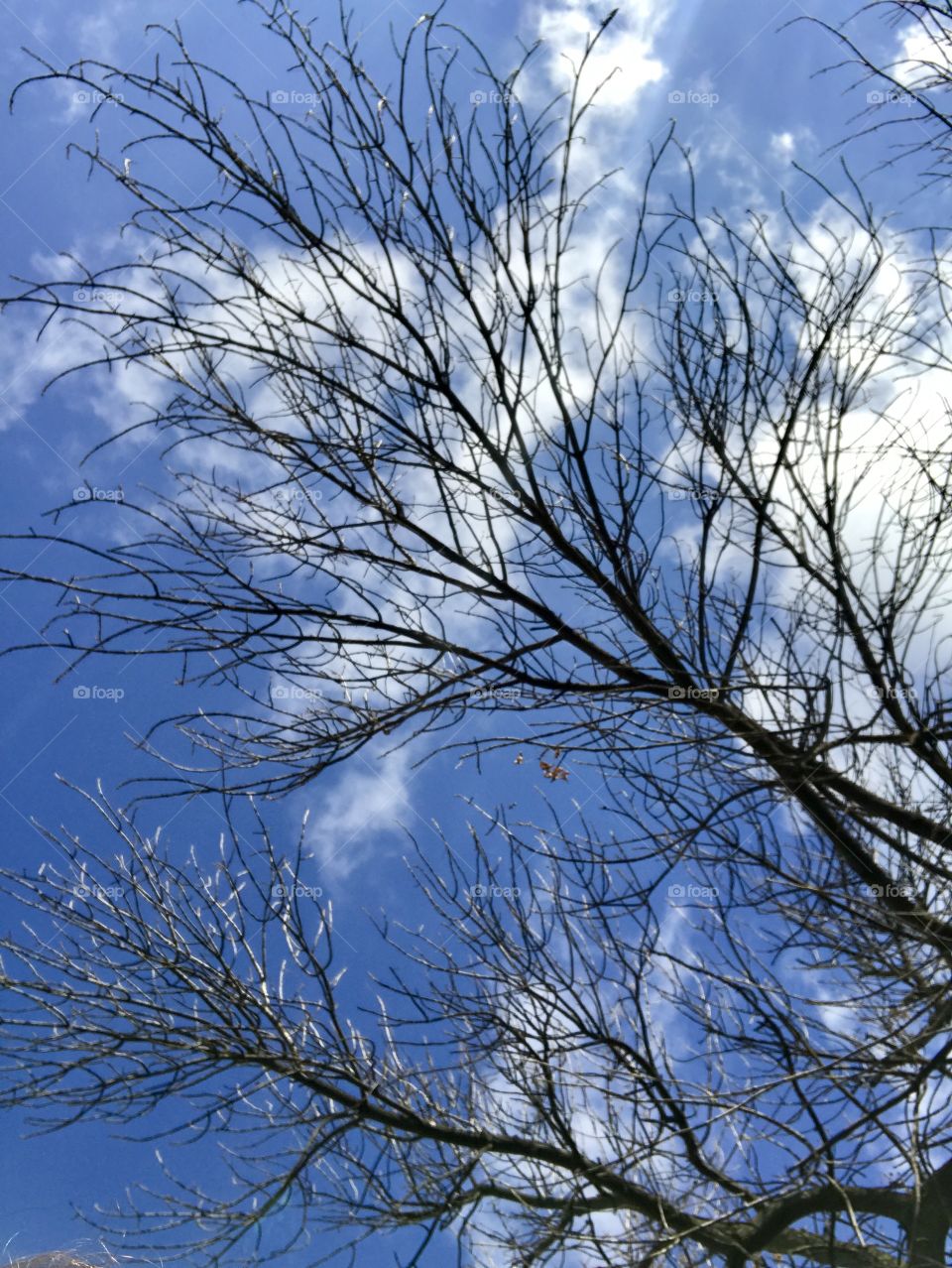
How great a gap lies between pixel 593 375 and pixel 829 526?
106 cm

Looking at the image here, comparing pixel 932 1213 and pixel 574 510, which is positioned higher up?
pixel 574 510

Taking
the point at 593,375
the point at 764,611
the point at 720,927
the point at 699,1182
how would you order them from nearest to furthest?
the point at 593,375 < the point at 764,611 < the point at 720,927 < the point at 699,1182

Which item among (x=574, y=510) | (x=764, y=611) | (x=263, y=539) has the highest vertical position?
(x=263, y=539)

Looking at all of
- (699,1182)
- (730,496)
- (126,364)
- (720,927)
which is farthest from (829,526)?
(699,1182)

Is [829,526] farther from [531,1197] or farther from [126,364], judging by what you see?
[531,1197]

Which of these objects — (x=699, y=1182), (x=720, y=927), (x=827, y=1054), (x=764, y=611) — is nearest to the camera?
(x=827, y=1054)

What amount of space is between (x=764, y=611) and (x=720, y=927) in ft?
4.91

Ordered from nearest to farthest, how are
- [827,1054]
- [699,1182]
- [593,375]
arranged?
1. [827,1054]
2. [593,375]
3. [699,1182]

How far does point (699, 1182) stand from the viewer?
4.85 metres

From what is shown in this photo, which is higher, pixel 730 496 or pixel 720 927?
pixel 730 496

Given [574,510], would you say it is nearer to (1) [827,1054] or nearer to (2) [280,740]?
(2) [280,740]

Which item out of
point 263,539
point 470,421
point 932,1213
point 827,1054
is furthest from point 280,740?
point 932,1213

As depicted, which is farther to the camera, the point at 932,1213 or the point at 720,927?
the point at 720,927

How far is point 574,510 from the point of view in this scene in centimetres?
335
